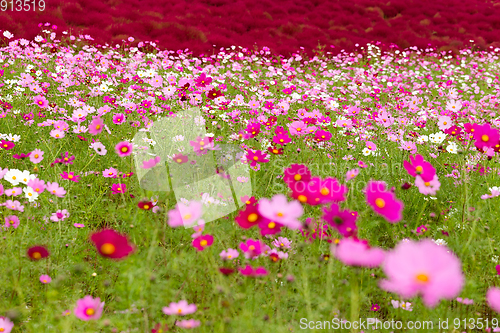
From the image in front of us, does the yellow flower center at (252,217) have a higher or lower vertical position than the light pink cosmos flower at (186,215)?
higher

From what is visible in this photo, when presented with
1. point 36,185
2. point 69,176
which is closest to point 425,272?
point 36,185

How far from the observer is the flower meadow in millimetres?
903

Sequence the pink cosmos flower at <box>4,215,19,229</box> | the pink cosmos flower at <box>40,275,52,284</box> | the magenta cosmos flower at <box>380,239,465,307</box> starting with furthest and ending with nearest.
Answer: the pink cosmos flower at <box>4,215,19,229</box> < the pink cosmos flower at <box>40,275,52,284</box> < the magenta cosmos flower at <box>380,239,465,307</box>

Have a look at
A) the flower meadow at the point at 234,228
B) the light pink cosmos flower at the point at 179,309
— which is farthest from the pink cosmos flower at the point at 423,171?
A: the light pink cosmos flower at the point at 179,309

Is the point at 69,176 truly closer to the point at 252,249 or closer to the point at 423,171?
the point at 252,249

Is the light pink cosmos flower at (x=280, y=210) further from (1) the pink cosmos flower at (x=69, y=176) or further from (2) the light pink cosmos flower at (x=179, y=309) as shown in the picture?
(1) the pink cosmos flower at (x=69, y=176)

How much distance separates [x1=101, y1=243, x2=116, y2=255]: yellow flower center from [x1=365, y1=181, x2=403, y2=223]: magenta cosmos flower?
60 cm

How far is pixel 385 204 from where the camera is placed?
0.83 m

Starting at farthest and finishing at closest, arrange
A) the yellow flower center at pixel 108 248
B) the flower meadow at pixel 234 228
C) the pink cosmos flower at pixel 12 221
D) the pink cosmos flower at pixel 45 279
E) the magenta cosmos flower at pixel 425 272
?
the pink cosmos flower at pixel 12 221
the pink cosmos flower at pixel 45 279
the flower meadow at pixel 234 228
the yellow flower center at pixel 108 248
the magenta cosmos flower at pixel 425 272

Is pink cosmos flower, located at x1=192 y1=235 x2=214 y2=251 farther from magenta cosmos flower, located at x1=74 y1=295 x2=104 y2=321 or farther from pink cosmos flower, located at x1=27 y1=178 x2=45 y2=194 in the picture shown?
pink cosmos flower, located at x1=27 y1=178 x2=45 y2=194

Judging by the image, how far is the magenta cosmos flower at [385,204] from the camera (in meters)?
0.80

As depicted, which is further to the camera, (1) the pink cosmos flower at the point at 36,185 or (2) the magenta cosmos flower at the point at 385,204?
(1) the pink cosmos flower at the point at 36,185

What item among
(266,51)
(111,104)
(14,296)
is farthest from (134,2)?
(14,296)

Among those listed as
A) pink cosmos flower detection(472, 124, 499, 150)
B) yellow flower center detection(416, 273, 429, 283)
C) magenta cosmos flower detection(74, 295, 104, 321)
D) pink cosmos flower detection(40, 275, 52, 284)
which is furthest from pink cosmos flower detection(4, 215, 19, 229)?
→ pink cosmos flower detection(472, 124, 499, 150)
